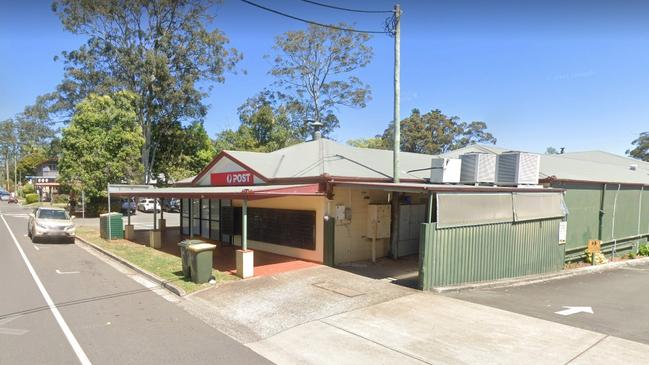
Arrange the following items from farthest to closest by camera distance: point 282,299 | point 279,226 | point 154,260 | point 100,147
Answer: point 100,147
point 279,226
point 154,260
point 282,299

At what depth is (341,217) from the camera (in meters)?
12.8

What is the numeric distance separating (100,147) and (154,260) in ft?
72.5

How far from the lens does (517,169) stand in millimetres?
12734

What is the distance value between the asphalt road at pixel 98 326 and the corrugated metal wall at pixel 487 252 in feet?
16.0

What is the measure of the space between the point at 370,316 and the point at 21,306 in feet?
22.7

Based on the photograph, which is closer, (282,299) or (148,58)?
(282,299)

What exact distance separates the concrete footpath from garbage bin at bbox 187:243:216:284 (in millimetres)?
3881

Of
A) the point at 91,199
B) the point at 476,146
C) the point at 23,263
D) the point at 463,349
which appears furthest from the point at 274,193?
the point at 91,199

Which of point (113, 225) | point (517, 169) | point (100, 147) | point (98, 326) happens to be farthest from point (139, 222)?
point (517, 169)

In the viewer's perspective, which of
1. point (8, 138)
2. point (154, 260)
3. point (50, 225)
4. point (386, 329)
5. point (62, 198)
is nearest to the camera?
point (386, 329)

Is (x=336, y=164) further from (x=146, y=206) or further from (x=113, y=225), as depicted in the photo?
(x=146, y=206)

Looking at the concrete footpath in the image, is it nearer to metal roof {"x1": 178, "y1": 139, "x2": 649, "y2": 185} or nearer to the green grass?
the green grass

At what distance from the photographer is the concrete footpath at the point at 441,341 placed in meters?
6.04

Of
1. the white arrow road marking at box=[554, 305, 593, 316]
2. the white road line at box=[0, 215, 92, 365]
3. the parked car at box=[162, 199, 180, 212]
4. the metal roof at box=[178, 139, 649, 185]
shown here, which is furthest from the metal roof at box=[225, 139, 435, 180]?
the parked car at box=[162, 199, 180, 212]
